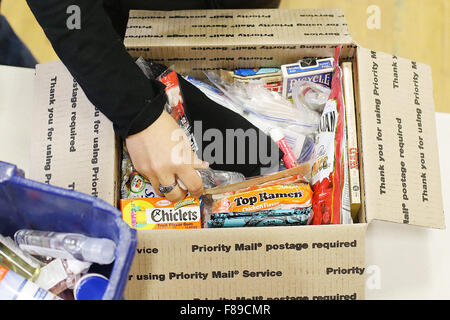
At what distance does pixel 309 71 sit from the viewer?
40.7 inches

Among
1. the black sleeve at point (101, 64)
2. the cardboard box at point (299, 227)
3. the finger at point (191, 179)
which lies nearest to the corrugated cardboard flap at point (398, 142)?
the cardboard box at point (299, 227)

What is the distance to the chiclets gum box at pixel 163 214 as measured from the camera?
916 millimetres

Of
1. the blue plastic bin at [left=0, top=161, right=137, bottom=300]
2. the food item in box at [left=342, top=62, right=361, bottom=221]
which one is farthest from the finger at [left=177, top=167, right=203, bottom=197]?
the food item in box at [left=342, top=62, right=361, bottom=221]

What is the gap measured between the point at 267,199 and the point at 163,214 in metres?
0.24

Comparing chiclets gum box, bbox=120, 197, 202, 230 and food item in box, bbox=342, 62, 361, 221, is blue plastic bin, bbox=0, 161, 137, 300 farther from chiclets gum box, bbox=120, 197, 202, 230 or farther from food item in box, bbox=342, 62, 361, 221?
food item in box, bbox=342, 62, 361, 221

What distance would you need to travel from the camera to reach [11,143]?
1006mm

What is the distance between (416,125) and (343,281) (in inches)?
15.2

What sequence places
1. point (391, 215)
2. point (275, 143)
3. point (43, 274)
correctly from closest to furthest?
point (43, 274) < point (391, 215) < point (275, 143)

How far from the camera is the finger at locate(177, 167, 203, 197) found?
2.82 feet

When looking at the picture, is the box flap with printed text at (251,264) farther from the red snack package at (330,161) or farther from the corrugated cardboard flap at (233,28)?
the corrugated cardboard flap at (233,28)

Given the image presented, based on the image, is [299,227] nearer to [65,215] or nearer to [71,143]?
[65,215]
